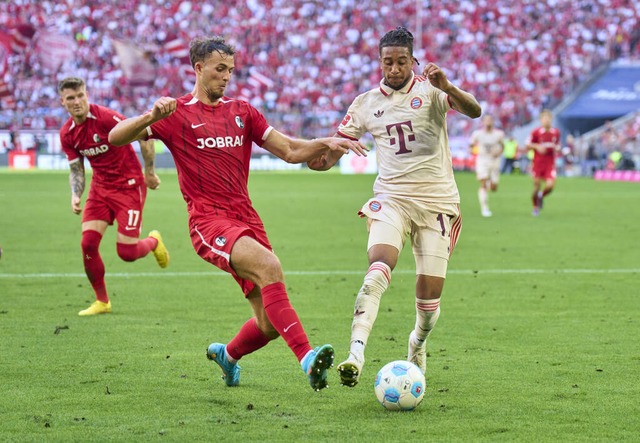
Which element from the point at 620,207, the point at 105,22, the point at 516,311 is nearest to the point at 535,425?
the point at 516,311

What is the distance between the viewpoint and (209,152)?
6762 millimetres

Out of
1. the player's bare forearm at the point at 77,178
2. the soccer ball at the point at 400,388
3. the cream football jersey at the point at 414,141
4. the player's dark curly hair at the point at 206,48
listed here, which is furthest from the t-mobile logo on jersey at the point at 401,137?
the player's bare forearm at the point at 77,178

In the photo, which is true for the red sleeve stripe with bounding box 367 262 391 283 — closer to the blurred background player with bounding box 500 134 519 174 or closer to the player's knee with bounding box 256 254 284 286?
the player's knee with bounding box 256 254 284 286

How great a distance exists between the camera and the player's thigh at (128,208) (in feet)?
35.3

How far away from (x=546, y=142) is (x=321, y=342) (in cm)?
1652

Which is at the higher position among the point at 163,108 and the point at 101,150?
the point at 163,108

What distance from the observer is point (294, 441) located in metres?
5.56

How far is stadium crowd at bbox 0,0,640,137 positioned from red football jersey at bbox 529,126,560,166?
23.8 m

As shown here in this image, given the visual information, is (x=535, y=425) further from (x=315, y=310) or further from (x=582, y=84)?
(x=582, y=84)

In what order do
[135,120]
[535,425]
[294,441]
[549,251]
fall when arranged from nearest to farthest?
[294,441] → [535,425] → [135,120] → [549,251]

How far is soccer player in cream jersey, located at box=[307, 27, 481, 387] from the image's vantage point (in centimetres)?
722

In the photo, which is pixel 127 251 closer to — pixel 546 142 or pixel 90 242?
pixel 90 242

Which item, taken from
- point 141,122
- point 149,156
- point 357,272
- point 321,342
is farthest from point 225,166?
point 357,272

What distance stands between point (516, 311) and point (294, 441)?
5.44 m
